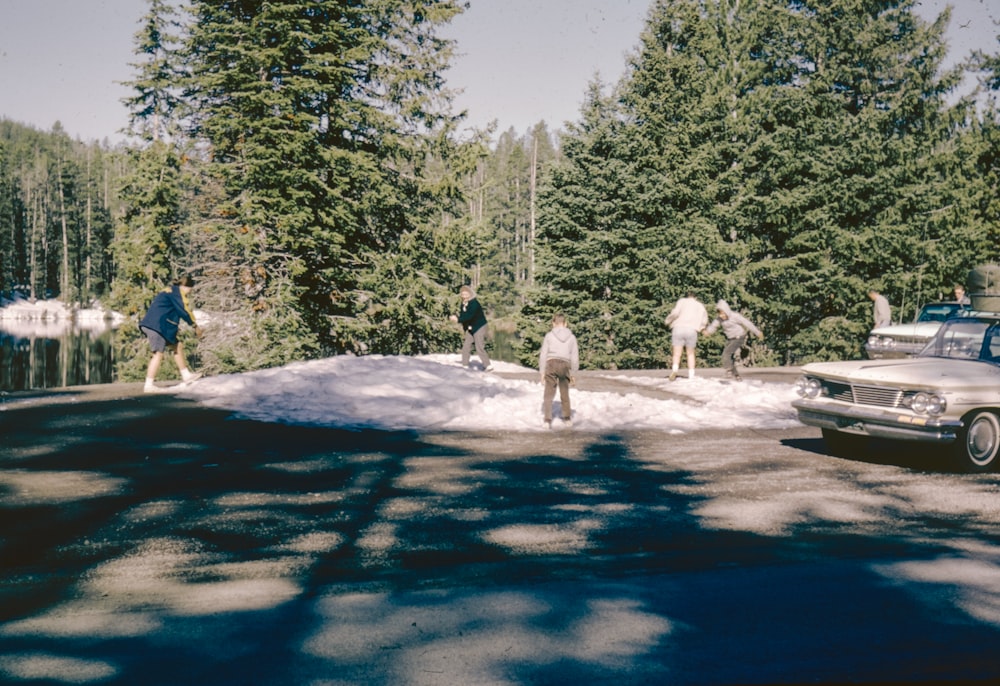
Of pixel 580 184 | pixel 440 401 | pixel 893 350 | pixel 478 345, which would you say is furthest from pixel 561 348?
pixel 580 184

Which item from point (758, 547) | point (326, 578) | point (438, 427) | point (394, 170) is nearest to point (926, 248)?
point (394, 170)

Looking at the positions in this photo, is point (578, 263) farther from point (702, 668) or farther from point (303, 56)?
point (702, 668)

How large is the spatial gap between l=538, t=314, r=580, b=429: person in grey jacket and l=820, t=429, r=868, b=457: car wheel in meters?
3.55

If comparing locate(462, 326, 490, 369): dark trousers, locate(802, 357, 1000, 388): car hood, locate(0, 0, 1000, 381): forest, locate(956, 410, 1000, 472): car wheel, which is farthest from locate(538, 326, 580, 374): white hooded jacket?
locate(0, 0, 1000, 381): forest

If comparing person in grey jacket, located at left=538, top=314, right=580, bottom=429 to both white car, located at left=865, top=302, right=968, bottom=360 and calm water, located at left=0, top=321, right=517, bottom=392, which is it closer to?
white car, located at left=865, top=302, right=968, bottom=360

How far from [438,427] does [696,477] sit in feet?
14.8

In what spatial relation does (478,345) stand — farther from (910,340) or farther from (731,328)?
(910,340)

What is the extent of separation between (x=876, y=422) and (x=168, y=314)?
1123cm

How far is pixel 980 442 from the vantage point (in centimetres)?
923

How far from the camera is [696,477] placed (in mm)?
8680

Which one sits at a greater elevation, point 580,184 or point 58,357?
point 580,184

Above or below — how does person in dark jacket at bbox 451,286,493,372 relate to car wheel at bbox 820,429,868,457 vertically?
above

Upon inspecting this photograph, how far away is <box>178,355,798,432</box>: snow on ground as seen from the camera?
41.1ft

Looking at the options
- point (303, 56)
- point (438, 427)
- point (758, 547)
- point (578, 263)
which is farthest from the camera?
point (578, 263)
